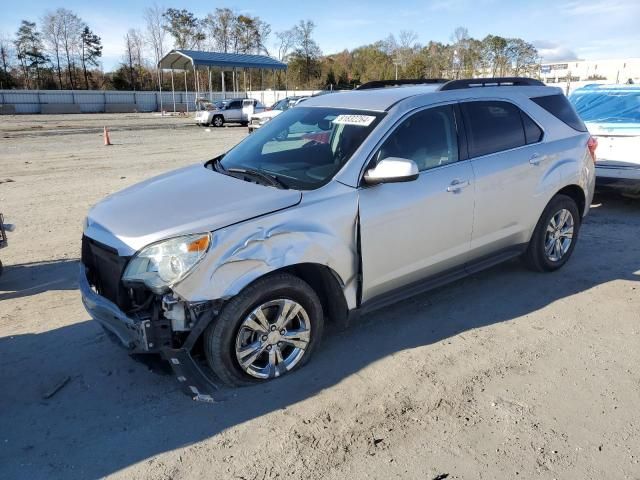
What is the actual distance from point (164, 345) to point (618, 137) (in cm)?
737

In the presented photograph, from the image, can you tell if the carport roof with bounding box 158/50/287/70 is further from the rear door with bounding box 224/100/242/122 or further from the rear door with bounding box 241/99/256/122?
the rear door with bounding box 241/99/256/122

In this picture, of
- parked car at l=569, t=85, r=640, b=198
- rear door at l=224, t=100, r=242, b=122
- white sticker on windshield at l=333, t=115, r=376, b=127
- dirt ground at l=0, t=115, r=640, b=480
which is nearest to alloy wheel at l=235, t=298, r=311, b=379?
dirt ground at l=0, t=115, r=640, b=480

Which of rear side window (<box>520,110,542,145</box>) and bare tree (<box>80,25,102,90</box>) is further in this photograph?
bare tree (<box>80,25,102,90</box>)

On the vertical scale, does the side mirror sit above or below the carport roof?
below

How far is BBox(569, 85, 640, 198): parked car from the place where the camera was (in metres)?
7.47

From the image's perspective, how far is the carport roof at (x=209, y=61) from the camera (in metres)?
40.2

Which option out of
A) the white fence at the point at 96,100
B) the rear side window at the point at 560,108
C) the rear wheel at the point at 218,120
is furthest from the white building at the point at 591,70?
the rear side window at the point at 560,108

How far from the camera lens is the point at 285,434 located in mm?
2967

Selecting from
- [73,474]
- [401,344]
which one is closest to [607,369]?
[401,344]

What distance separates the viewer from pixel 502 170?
4.45 meters

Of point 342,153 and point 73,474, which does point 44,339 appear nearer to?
point 73,474

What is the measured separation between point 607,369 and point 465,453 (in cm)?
147

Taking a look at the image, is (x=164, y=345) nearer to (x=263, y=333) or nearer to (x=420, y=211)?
(x=263, y=333)

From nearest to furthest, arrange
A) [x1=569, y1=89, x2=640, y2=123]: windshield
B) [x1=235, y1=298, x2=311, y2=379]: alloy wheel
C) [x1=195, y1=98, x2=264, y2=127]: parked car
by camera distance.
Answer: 1. [x1=235, y1=298, x2=311, y2=379]: alloy wheel
2. [x1=569, y1=89, x2=640, y2=123]: windshield
3. [x1=195, y1=98, x2=264, y2=127]: parked car
